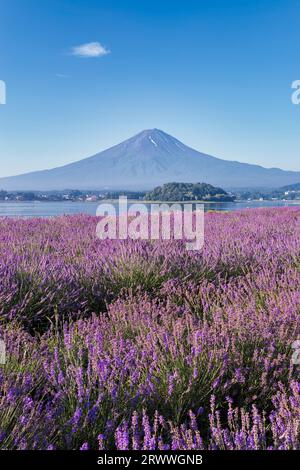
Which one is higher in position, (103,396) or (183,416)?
(103,396)

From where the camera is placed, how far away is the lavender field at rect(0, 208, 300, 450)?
165 centimetres

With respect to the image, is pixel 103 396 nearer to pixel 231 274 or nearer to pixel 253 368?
pixel 253 368

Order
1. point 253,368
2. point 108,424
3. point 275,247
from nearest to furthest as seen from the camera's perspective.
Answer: point 108,424 → point 253,368 → point 275,247

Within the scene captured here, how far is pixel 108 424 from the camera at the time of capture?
1.65 m

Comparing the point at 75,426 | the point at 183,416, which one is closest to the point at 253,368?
the point at 183,416

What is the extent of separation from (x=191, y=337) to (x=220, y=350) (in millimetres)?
282

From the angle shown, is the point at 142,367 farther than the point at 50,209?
No

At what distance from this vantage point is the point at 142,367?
85.5 inches

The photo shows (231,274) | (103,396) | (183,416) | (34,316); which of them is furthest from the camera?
(231,274)

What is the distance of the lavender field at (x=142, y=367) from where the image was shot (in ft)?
5.41

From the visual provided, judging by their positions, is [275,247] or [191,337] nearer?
[191,337]

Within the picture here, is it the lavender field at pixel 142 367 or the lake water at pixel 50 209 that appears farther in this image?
the lake water at pixel 50 209

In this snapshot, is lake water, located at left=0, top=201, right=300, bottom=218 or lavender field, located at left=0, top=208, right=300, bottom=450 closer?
lavender field, located at left=0, top=208, right=300, bottom=450
